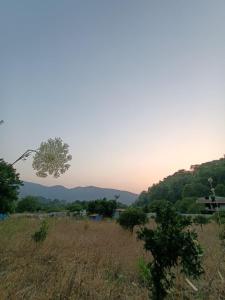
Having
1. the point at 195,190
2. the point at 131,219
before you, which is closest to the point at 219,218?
the point at 131,219

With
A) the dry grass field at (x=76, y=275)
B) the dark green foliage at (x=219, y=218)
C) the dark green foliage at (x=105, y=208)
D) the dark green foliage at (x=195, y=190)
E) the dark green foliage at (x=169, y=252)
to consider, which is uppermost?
the dark green foliage at (x=195, y=190)

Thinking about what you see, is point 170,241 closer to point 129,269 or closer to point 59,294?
point 59,294

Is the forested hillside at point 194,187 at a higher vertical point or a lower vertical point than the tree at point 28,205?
higher

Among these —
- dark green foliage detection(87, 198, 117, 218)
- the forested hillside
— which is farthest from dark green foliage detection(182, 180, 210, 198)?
dark green foliage detection(87, 198, 117, 218)

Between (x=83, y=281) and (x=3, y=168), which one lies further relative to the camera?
(x=83, y=281)

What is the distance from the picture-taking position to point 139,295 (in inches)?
225

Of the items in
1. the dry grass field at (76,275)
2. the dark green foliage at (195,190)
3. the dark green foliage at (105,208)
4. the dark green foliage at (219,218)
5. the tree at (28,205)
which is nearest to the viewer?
the dry grass field at (76,275)

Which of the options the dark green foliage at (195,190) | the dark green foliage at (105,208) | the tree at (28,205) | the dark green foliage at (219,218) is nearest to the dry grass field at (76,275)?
the dark green foliage at (219,218)

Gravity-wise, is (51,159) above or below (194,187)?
below

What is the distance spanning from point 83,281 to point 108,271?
1671 millimetres

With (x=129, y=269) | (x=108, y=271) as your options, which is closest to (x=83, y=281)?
(x=108, y=271)

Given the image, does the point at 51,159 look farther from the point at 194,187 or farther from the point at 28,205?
the point at 194,187

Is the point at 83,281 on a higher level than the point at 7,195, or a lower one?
lower

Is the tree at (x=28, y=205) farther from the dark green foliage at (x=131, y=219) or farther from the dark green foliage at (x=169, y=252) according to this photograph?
the dark green foliage at (x=169, y=252)
